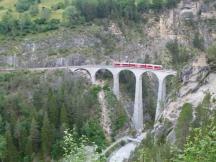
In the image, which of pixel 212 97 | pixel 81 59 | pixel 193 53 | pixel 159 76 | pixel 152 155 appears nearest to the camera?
pixel 152 155

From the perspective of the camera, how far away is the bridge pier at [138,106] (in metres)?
79.9

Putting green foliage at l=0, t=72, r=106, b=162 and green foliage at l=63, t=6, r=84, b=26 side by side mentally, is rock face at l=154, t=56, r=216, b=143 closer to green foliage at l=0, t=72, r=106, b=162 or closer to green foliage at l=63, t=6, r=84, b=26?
green foliage at l=0, t=72, r=106, b=162

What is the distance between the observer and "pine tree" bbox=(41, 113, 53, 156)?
6431cm

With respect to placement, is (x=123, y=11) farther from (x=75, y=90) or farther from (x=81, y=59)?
(x=75, y=90)

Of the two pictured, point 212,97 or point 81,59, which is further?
point 81,59

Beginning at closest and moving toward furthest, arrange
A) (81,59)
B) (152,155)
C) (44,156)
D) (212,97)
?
1. (152,155)
2. (212,97)
3. (44,156)
4. (81,59)

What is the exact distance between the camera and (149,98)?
85.4 m

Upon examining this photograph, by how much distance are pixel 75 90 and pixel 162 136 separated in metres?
28.0

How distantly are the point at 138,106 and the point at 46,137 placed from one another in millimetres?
20742

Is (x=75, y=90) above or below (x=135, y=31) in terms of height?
below

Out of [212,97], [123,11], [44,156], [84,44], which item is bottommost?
[44,156]

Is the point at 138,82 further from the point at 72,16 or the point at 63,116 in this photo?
the point at 72,16

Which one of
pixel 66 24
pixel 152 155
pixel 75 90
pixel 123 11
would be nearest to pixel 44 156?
pixel 75 90

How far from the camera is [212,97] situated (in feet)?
168
